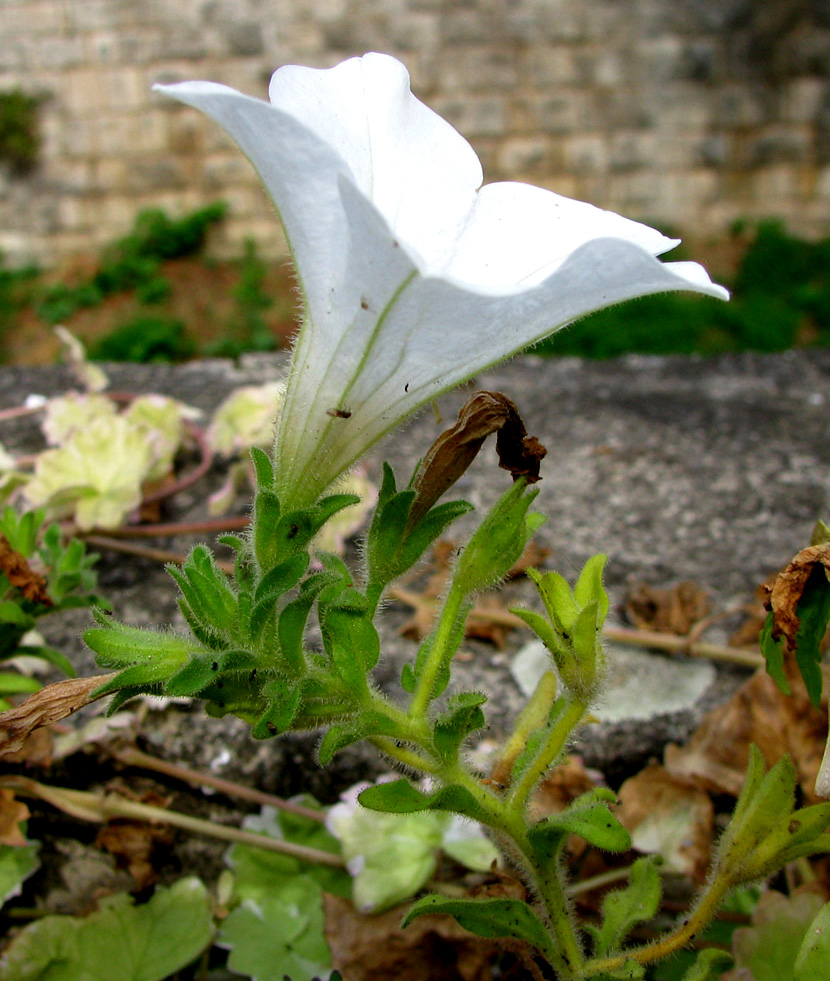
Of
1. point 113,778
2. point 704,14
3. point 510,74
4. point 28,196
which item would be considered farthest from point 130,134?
point 113,778

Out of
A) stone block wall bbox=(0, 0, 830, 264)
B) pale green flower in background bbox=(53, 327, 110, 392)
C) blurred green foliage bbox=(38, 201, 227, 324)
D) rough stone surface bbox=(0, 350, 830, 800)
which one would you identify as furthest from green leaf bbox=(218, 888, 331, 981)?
stone block wall bbox=(0, 0, 830, 264)

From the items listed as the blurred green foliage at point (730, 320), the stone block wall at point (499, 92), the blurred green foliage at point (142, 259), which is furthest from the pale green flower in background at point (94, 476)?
the stone block wall at point (499, 92)

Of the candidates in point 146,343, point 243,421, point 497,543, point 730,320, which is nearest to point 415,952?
point 497,543

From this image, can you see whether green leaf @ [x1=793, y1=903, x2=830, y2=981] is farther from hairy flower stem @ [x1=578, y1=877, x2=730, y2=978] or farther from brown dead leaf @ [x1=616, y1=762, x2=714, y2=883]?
brown dead leaf @ [x1=616, y1=762, x2=714, y2=883]

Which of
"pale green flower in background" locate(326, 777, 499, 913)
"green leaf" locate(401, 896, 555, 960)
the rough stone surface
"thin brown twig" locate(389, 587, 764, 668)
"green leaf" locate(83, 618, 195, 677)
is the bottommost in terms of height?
"pale green flower in background" locate(326, 777, 499, 913)

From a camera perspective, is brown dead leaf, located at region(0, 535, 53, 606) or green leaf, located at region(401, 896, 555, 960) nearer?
green leaf, located at region(401, 896, 555, 960)
